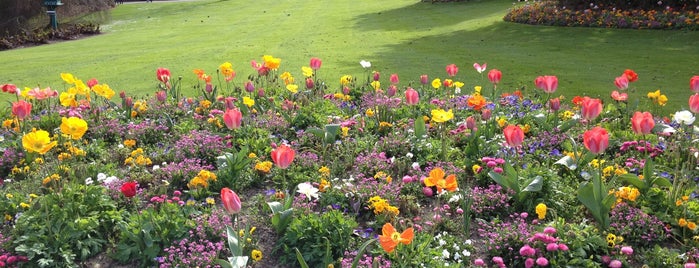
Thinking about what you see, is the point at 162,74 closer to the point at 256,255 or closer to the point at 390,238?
the point at 256,255

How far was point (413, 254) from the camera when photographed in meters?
3.22

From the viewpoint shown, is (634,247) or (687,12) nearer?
(634,247)

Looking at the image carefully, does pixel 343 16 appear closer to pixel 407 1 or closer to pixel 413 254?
pixel 407 1

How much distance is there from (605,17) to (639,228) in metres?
12.5

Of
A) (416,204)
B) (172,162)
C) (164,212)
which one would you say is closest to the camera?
(164,212)

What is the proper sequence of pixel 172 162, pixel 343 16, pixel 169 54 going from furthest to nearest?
pixel 343 16
pixel 169 54
pixel 172 162

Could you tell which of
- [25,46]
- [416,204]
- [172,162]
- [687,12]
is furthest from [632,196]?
[25,46]

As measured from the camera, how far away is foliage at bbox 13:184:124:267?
3482mm

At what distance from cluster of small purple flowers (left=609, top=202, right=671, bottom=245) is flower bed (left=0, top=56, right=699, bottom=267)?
0.01 metres

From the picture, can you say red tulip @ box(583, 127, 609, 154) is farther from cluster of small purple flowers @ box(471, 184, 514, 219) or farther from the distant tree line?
the distant tree line

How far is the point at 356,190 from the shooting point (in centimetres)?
410

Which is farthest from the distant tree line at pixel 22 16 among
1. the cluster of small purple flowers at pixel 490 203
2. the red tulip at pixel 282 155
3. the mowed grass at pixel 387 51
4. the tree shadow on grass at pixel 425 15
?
the cluster of small purple flowers at pixel 490 203

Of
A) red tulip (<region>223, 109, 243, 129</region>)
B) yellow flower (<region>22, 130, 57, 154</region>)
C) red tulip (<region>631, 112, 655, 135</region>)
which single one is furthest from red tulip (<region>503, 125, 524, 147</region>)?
yellow flower (<region>22, 130, 57, 154</region>)

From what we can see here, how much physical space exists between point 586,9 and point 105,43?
1271cm
